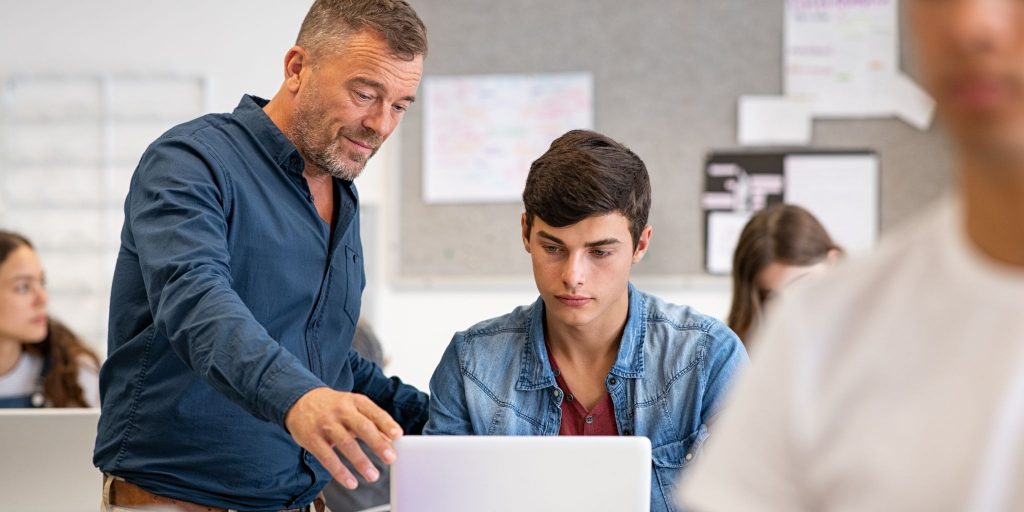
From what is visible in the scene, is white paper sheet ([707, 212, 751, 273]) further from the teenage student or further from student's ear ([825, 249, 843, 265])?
the teenage student

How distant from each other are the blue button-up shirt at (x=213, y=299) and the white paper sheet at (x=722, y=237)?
2611 mm

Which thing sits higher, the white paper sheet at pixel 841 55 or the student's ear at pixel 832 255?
the white paper sheet at pixel 841 55

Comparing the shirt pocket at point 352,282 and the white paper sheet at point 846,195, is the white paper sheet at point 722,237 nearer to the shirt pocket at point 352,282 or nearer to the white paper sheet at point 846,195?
the white paper sheet at point 846,195

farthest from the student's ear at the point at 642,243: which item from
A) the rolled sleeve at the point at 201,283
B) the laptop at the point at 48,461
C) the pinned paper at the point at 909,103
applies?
the pinned paper at the point at 909,103

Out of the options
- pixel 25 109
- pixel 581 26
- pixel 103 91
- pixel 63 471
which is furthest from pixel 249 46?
pixel 63 471

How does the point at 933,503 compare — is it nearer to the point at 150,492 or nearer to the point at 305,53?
the point at 150,492

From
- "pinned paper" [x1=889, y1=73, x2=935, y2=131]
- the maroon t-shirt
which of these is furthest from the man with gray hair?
"pinned paper" [x1=889, y1=73, x2=935, y2=131]

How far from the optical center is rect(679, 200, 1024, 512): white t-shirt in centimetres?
46

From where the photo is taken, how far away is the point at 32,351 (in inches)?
125

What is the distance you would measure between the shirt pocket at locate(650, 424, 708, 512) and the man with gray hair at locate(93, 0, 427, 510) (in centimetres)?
39

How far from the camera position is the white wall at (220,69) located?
427 centimetres

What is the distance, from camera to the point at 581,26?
4191 mm

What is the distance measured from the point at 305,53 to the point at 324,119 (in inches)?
5.2

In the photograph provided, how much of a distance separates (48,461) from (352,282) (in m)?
0.63
